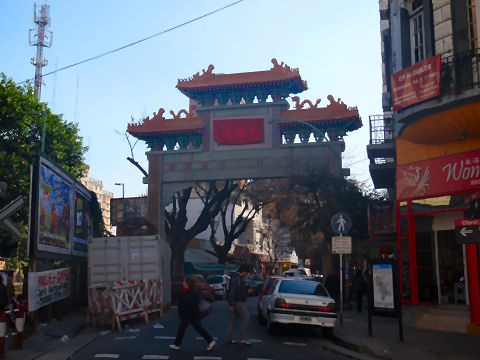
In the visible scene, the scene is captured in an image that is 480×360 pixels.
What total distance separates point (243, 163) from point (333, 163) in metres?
4.61

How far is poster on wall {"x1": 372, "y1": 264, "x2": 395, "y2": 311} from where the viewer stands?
12.9m

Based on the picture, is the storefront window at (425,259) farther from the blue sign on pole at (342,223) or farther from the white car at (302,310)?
the white car at (302,310)

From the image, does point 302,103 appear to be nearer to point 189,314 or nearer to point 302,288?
point 302,288

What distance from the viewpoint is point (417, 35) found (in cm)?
1709

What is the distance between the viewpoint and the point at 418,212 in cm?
1596

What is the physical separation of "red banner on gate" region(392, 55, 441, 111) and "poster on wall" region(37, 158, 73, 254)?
997 centimetres

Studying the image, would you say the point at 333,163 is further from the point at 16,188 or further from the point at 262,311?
the point at 16,188

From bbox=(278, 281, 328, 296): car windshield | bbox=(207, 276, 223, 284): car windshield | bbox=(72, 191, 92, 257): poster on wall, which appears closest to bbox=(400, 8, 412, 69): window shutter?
bbox=(278, 281, 328, 296): car windshield

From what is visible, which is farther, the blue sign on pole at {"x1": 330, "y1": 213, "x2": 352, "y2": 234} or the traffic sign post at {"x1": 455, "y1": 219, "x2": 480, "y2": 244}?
the blue sign on pole at {"x1": 330, "y1": 213, "x2": 352, "y2": 234}

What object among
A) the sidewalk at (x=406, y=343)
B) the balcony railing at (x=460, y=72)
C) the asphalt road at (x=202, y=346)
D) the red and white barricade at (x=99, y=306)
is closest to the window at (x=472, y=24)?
the balcony railing at (x=460, y=72)

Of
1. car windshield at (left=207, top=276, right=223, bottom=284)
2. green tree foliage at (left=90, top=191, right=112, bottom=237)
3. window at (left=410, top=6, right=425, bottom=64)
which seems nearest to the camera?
window at (left=410, top=6, right=425, bottom=64)

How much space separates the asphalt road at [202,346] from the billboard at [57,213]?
3437 millimetres

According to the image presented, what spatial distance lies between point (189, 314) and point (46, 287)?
19.3 feet

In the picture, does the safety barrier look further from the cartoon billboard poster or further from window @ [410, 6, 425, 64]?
window @ [410, 6, 425, 64]
